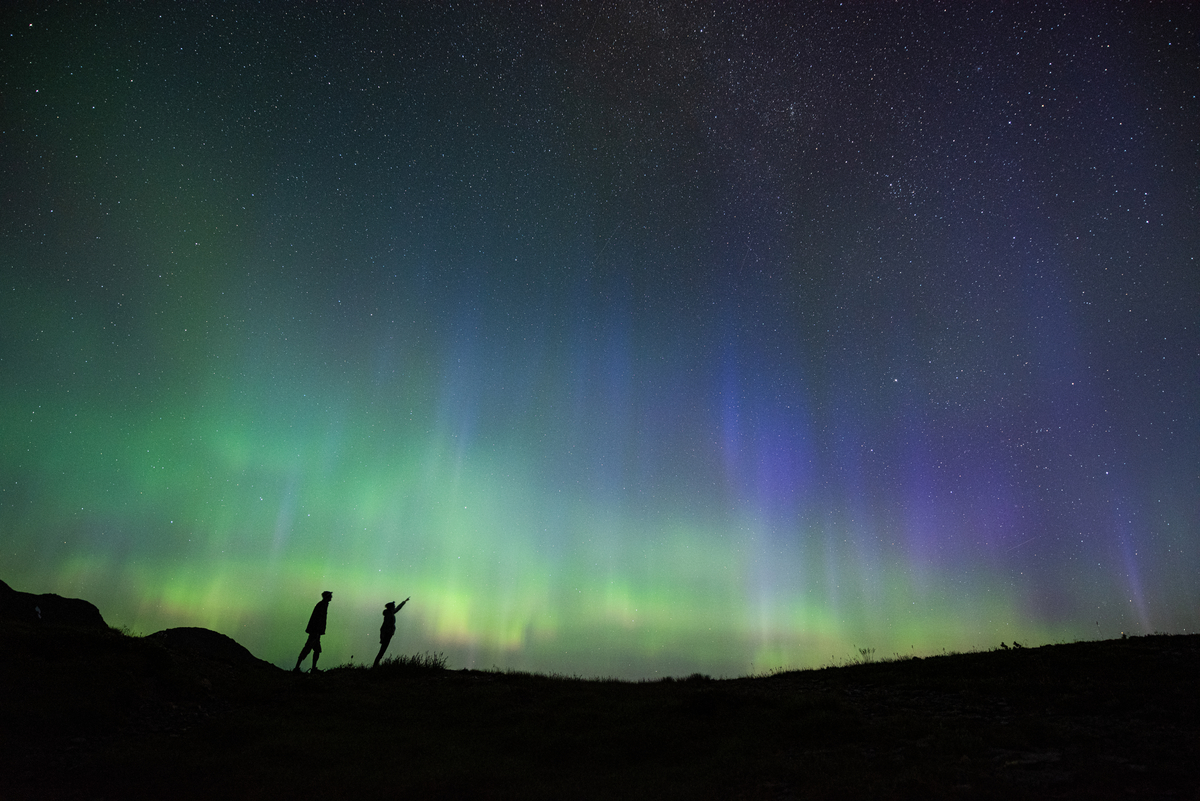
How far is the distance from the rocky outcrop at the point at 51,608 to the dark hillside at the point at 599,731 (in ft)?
38.9

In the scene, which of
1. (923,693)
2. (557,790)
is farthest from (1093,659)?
(557,790)

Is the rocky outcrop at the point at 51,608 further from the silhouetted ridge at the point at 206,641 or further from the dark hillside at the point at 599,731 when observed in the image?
the dark hillside at the point at 599,731

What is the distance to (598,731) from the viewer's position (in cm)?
1231

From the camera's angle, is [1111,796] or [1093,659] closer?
[1111,796]

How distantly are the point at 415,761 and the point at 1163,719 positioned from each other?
11.9 meters

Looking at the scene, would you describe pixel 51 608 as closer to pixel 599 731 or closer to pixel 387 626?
pixel 387 626

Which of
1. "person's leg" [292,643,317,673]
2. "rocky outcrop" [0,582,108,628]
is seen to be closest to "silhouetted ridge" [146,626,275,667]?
"rocky outcrop" [0,582,108,628]

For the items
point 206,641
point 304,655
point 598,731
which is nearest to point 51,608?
point 206,641

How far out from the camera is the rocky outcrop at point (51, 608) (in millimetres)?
24094

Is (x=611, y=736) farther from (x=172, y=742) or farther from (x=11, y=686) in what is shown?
(x=11, y=686)

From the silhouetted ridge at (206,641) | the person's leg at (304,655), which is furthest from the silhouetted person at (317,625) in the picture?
the silhouetted ridge at (206,641)

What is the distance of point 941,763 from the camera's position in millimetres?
8695

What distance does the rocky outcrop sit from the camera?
79.0 feet

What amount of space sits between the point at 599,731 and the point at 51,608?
88.8 feet
